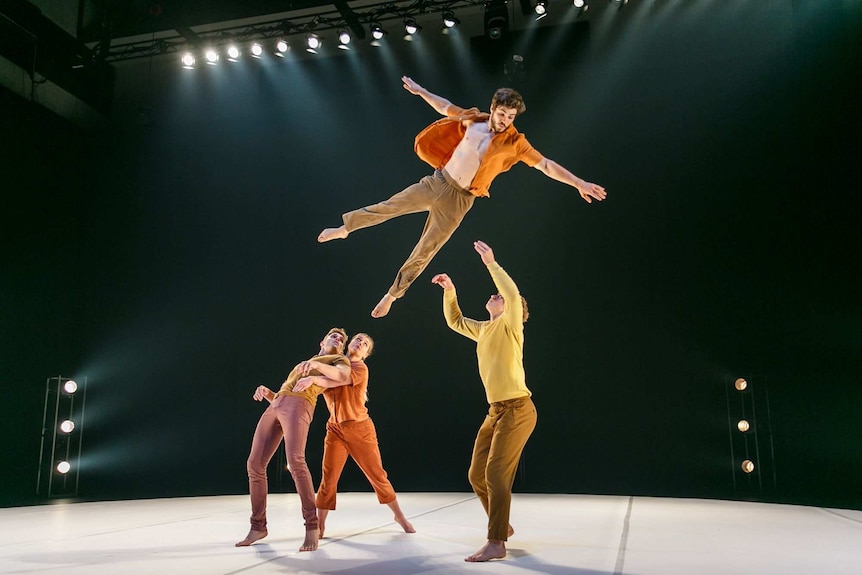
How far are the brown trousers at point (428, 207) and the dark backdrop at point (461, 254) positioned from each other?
3.40m

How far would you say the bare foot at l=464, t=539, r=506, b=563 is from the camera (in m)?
3.30

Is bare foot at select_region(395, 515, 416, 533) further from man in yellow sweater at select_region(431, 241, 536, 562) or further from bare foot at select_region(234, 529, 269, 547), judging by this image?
bare foot at select_region(234, 529, 269, 547)

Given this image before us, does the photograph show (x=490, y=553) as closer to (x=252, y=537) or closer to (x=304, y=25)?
(x=252, y=537)

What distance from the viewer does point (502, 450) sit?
3.44 m

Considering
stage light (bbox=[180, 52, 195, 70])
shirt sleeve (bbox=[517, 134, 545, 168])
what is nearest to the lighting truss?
stage light (bbox=[180, 52, 195, 70])

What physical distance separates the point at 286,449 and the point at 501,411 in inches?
49.9

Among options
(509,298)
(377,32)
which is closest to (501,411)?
(509,298)

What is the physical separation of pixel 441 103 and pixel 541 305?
385 cm

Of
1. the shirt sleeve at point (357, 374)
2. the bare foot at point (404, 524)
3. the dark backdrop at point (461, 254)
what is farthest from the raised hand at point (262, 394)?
the dark backdrop at point (461, 254)

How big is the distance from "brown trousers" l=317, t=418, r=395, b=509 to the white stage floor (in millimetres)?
263

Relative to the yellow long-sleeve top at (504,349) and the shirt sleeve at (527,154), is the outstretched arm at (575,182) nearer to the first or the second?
the shirt sleeve at (527,154)

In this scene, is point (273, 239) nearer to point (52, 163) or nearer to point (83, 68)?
point (52, 163)

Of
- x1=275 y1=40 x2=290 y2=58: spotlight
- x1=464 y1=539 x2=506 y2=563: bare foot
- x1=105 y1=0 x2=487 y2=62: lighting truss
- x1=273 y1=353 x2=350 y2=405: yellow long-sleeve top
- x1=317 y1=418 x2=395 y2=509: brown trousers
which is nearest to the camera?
x1=464 y1=539 x2=506 y2=563: bare foot

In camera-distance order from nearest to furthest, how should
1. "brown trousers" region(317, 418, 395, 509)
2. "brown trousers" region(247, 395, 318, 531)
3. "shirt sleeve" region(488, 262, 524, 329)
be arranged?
"shirt sleeve" region(488, 262, 524, 329)
"brown trousers" region(247, 395, 318, 531)
"brown trousers" region(317, 418, 395, 509)
